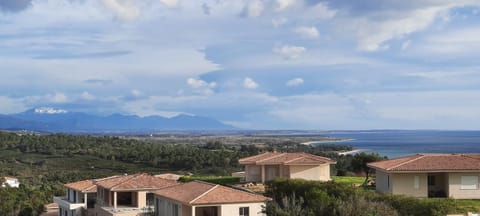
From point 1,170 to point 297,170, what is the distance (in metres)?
62.4

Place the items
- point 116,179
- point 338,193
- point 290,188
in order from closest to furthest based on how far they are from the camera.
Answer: point 338,193
point 290,188
point 116,179

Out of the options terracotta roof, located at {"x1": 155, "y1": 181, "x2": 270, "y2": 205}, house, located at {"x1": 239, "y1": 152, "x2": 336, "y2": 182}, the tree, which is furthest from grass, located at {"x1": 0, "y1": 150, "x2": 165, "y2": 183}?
terracotta roof, located at {"x1": 155, "y1": 181, "x2": 270, "y2": 205}

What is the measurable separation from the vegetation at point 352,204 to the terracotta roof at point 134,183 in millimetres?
11614

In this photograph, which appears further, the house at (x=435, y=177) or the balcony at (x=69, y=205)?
the balcony at (x=69, y=205)

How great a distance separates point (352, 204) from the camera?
24938mm

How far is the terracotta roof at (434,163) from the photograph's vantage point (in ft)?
108

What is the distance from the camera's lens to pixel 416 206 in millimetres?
25359

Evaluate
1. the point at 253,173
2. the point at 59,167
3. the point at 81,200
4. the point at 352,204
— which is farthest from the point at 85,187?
the point at 59,167

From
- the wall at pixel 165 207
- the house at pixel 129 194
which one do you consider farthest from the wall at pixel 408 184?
the house at pixel 129 194

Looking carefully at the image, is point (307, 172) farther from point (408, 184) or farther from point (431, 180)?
point (431, 180)

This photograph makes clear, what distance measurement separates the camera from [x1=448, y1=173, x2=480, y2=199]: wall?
32.9 meters

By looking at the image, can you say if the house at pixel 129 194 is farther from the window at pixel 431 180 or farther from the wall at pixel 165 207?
the window at pixel 431 180

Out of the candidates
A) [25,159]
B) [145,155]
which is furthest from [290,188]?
[25,159]

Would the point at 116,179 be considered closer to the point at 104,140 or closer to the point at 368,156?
the point at 368,156
